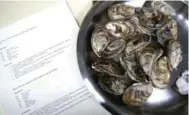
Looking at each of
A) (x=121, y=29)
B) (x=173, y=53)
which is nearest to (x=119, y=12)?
(x=121, y=29)

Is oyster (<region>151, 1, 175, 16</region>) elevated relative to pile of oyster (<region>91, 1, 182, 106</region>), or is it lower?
elevated

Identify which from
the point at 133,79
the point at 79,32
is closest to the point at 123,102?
the point at 133,79

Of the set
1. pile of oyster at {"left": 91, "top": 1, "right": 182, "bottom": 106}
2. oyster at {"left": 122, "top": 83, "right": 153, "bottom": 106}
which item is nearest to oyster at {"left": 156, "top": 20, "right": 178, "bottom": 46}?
pile of oyster at {"left": 91, "top": 1, "right": 182, "bottom": 106}

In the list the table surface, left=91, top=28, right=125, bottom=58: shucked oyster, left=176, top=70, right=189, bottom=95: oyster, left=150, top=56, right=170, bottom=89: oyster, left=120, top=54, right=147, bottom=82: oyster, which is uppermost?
the table surface

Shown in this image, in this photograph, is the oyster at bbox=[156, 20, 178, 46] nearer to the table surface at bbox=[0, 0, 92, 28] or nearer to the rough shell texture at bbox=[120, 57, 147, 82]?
the rough shell texture at bbox=[120, 57, 147, 82]

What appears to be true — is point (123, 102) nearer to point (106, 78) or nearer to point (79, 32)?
point (106, 78)

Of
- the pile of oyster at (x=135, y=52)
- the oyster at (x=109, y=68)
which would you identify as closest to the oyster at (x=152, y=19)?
the pile of oyster at (x=135, y=52)

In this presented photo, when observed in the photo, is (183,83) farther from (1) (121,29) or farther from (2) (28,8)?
(2) (28,8)
